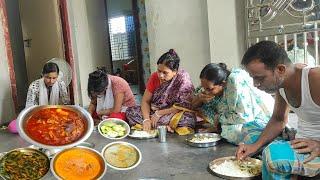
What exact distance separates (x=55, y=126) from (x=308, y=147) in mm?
1183

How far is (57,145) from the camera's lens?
1.60 m

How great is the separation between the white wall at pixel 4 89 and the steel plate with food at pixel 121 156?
130 inches

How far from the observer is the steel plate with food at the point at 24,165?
162cm

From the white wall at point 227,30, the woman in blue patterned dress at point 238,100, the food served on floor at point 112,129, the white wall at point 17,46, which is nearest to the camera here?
the woman in blue patterned dress at point 238,100

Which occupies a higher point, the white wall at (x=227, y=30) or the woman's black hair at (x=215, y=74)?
the white wall at (x=227, y=30)

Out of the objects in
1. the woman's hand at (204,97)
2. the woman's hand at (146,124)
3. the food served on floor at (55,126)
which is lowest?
the woman's hand at (146,124)

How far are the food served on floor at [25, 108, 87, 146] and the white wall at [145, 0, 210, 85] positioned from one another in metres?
3.24

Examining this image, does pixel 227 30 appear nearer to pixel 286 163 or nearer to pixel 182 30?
pixel 182 30

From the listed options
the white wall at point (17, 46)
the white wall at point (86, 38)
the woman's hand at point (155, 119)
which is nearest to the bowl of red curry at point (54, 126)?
→ the woman's hand at point (155, 119)

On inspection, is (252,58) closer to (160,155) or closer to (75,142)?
(75,142)

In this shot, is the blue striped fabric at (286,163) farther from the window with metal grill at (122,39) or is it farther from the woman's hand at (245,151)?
the window with metal grill at (122,39)

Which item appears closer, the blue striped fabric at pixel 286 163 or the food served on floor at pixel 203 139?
the blue striped fabric at pixel 286 163

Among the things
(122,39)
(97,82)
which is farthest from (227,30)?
(122,39)

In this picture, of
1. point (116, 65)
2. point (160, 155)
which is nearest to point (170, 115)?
point (160, 155)
